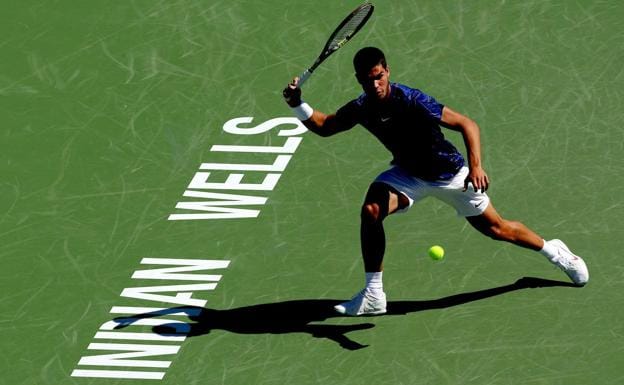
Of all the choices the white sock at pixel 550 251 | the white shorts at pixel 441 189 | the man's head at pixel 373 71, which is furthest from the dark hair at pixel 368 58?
the white sock at pixel 550 251

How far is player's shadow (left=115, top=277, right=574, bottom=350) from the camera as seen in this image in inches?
Result: 608

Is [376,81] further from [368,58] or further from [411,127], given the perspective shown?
[411,127]

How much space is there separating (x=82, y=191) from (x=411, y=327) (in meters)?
3.75

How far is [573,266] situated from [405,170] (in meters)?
1.63

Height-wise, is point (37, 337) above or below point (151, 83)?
below

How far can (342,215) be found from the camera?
55.4ft

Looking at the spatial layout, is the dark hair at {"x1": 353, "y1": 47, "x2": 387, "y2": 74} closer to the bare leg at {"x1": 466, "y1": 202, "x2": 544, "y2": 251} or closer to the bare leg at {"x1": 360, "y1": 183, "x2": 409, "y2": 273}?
the bare leg at {"x1": 360, "y1": 183, "x2": 409, "y2": 273}

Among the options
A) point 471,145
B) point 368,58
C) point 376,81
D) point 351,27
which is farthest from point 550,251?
point 351,27

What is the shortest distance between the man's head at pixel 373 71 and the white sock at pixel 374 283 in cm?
147

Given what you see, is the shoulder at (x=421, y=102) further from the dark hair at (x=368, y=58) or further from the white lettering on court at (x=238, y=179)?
the white lettering on court at (x=238, y=179)

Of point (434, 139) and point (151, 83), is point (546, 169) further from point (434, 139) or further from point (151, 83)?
point (151, 83)

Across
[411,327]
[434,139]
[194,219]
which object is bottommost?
[411,327]

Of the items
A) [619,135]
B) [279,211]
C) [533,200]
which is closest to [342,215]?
[279,211]

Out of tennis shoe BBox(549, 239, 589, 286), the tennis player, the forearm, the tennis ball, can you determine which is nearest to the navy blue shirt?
the tennis player
